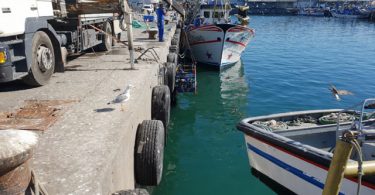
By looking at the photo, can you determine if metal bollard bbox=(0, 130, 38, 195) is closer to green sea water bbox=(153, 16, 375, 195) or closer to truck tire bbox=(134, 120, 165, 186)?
truck tire bbox=(134, 120, 165, 186)

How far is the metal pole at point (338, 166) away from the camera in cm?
242

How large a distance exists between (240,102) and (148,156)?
893cm

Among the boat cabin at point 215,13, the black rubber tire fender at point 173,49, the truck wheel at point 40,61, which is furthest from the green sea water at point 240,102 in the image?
the truck wheel at point 40,61

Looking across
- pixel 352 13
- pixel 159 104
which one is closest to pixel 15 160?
pixel 159 104

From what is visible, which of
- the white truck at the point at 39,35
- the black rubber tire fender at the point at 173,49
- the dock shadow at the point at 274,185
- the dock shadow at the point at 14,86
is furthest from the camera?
the black rubber tire fender at the point at 173,49

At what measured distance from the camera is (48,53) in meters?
6.95

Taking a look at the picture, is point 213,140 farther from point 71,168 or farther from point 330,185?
point 330,185

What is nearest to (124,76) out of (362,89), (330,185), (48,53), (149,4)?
(48,53)

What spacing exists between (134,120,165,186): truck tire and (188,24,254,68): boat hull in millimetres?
13886

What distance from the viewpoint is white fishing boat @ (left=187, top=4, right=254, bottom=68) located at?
18.3 metres

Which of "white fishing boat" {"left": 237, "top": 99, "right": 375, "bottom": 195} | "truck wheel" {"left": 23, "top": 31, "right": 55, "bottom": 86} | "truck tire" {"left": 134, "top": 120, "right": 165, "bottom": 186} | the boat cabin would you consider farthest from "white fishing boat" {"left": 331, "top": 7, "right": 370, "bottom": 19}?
"truck tire" {"left": 134, "top": 120, "right": 165, "bottom": 186}

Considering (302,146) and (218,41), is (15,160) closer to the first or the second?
(302,146)

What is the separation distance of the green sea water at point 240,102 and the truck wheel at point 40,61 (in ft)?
10.5

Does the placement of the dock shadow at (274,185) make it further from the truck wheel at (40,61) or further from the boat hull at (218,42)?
the boat hull at (218,42)
